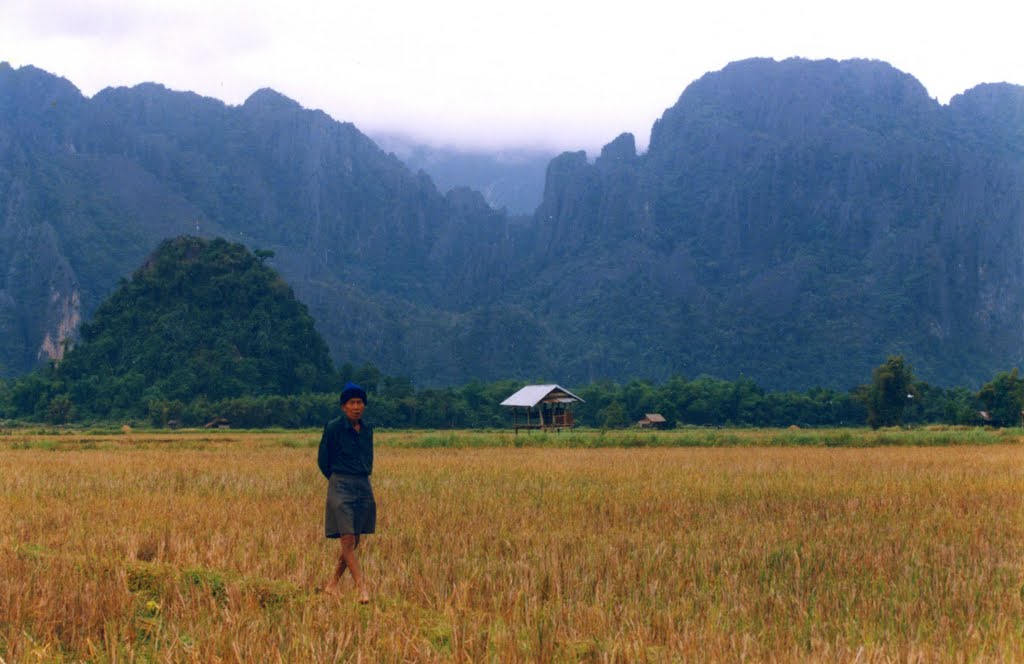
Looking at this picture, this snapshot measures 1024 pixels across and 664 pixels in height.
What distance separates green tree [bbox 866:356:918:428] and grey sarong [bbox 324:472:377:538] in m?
52.7

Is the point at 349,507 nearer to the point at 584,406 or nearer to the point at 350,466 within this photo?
the point at 350,466

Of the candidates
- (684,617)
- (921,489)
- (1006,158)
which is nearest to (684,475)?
(921,489)

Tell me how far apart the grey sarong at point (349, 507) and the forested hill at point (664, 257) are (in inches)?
5138

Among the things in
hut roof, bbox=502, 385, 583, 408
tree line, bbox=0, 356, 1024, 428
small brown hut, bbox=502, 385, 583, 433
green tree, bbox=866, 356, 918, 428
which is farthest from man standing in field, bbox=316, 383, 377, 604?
green tree, bbox=866, 356, 918, 428

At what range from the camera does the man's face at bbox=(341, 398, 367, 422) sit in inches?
274

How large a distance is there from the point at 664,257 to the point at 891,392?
413ft

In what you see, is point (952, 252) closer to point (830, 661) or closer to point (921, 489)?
point (921, 489)

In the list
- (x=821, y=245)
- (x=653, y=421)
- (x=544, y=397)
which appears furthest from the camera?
(x=821, y=245)

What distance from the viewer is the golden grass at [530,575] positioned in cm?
471

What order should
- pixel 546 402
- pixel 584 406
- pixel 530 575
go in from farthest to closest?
pixel 584 406, pixel 546 402, pixel 530 575

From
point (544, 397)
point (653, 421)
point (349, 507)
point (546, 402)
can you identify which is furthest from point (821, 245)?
point (349, 507)

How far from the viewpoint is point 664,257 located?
178750 mm

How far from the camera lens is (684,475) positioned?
16172 mm

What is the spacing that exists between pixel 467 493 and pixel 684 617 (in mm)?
7849
